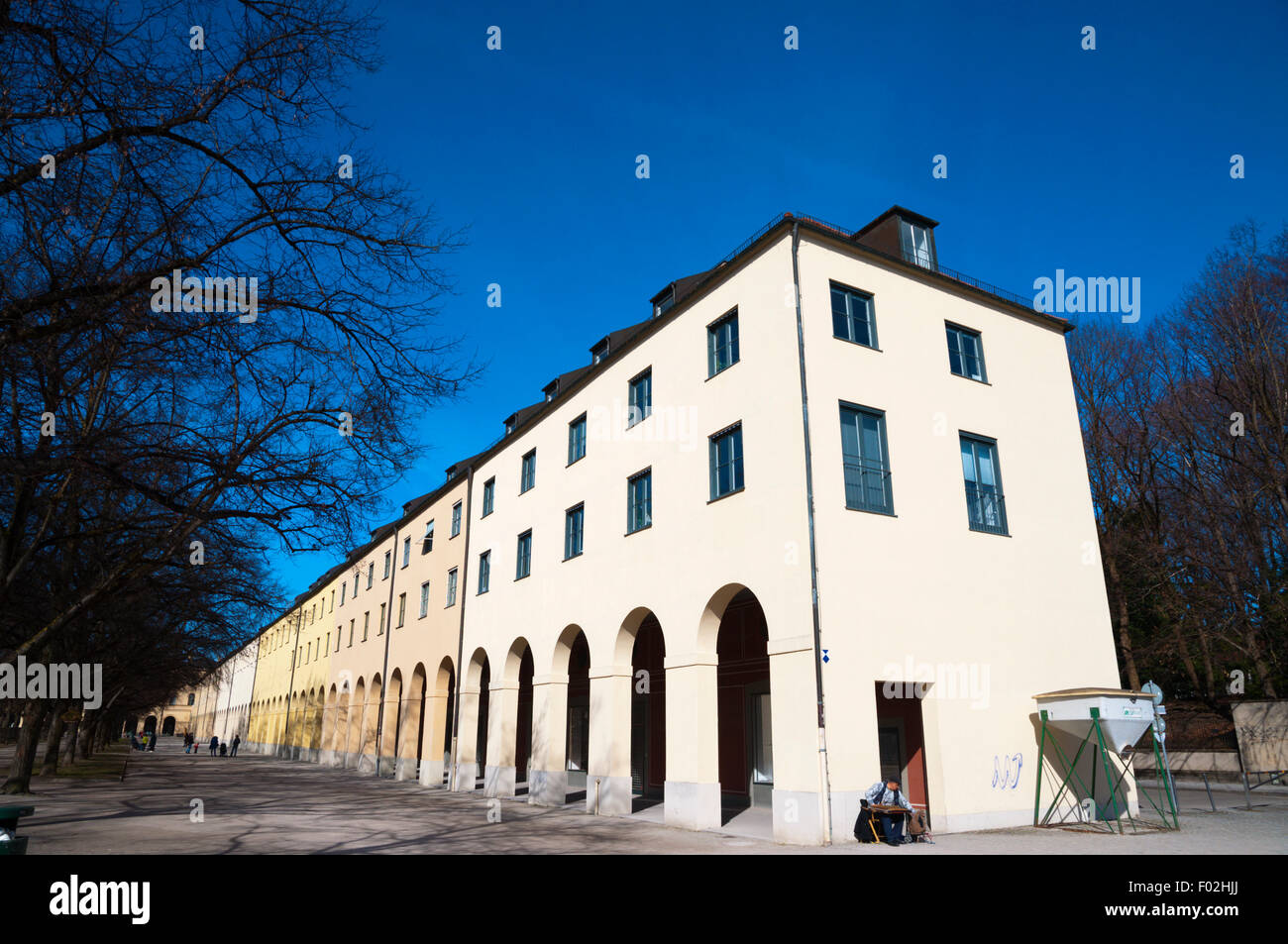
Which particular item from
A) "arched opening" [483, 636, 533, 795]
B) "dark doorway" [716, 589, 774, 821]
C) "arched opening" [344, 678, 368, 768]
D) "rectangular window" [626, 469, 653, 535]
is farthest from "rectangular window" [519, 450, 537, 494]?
"arched opening" [344, 678, 368, 768]

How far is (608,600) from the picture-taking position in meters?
21.0

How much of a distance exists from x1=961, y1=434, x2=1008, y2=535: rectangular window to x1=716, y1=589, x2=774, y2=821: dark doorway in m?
6.58

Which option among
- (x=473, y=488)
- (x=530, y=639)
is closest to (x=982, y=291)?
(x=530, y=639)

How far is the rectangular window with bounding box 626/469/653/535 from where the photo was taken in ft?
66.7

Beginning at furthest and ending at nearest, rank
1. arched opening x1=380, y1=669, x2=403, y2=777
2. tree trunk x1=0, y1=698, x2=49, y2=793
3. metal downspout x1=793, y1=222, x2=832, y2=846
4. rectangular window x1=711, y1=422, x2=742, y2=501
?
arched opening x1=380, y1=669, x2=403, y2=777 → tree trunk x1=0, y1=698, x2=49, y2=793 → rectangular window x1=711, y1=422, x2=742, y2=501 → metal downspout x1=793, y1=222, x2=832, y2=846

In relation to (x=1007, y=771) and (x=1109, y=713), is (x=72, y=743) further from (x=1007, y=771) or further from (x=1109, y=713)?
(x=1109, y=713)

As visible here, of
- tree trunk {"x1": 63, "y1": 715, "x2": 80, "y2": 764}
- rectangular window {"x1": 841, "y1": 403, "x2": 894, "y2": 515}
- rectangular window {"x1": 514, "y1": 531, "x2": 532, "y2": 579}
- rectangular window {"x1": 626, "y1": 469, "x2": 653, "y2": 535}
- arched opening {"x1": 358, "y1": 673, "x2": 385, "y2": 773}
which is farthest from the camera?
arched opening {"x1": 358, "y1": 673, "x2": 385, "y2": 773}

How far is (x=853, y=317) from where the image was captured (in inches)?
690

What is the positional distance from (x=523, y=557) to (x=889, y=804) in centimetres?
1577

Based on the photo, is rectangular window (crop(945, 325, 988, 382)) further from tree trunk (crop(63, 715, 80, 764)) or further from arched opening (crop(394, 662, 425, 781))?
tree trunk (crop(63, 715, 80, 764))

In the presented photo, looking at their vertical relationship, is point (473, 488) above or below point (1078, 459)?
above
